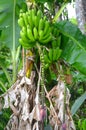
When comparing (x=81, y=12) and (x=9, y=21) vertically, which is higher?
(x=9, y=21)

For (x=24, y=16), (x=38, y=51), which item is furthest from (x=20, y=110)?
(x=24, y=16)

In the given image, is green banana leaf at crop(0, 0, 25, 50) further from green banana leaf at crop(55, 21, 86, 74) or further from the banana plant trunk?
the banana plant trunk

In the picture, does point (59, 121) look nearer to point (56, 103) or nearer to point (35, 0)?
point (56, 103)

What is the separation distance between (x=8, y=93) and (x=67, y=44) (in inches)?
11.5

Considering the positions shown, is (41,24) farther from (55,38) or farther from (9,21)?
(9,21)

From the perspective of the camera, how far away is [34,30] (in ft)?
3.60

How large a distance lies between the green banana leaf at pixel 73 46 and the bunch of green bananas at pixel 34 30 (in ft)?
0.39

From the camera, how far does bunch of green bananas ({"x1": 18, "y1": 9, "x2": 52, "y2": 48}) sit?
1.10 m

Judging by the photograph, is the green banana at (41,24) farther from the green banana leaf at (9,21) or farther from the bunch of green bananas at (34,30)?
the green banana leaf at (9,21)

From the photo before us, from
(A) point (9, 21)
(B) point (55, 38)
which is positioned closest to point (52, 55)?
(B) point (55, 38)

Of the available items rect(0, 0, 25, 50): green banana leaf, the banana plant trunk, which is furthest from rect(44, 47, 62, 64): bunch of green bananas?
the banana plant trunk

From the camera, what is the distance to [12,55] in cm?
131

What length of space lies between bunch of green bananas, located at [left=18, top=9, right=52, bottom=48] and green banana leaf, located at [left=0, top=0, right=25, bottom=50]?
203mm

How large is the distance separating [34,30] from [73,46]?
0.71ft
